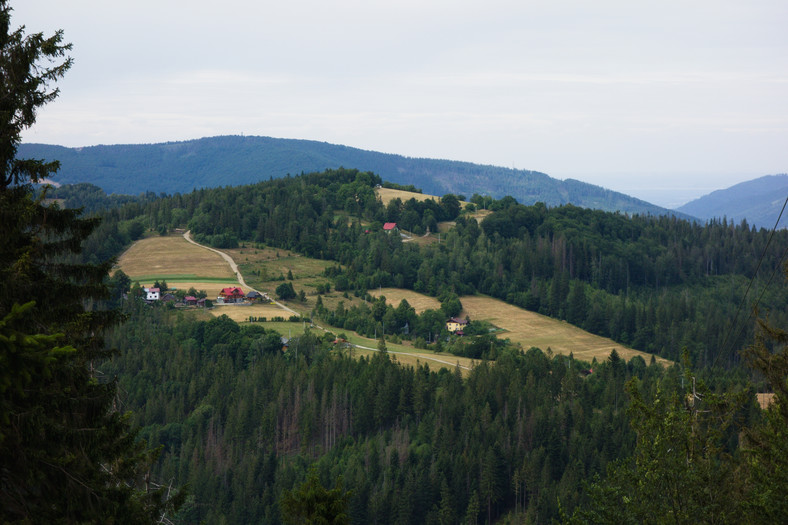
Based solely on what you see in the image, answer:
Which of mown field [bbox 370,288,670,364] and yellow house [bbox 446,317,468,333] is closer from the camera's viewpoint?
mown field [bbox 370,288,670,364]

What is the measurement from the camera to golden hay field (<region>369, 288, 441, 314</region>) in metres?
145

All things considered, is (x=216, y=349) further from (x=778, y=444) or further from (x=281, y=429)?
(x=778, y=444)

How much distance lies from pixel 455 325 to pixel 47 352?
128735mm

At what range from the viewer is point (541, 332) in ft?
457

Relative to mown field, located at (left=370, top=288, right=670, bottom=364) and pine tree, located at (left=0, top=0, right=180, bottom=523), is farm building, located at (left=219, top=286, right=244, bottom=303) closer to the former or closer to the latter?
mown field, located at (left=370, top=288, right=670, bottom=364)

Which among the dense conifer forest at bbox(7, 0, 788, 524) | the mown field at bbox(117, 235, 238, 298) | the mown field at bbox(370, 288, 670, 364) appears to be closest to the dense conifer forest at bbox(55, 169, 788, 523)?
the dense conifer forest at bbox(7, 0, 788, 524)

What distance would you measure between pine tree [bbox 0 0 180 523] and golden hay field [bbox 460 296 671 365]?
375 ft

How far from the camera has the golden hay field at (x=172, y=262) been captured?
14162 centimetres

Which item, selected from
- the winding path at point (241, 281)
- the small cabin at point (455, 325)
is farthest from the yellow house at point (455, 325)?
the winding path at point (241, 281)

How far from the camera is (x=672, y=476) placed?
53.4 feet

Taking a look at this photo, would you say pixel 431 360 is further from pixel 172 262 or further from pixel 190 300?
pixel 172 262

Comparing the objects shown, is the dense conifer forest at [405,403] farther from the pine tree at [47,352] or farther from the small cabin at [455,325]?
the pine tree at [47,352]

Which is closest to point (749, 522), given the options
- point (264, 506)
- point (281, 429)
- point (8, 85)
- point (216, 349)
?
point (8, 85)

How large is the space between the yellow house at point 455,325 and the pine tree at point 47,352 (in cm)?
12099
